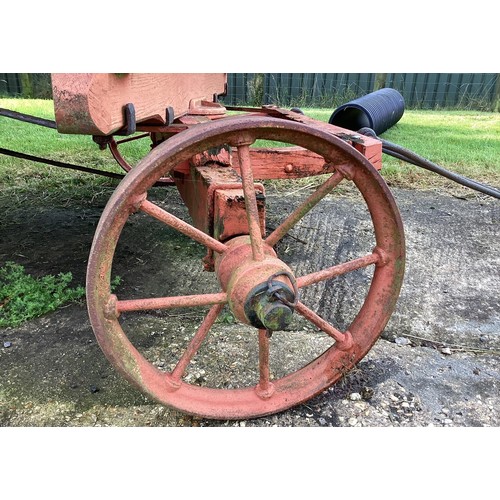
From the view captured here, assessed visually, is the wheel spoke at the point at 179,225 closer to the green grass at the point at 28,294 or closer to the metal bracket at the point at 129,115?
the metal bracket at the point at 129,115

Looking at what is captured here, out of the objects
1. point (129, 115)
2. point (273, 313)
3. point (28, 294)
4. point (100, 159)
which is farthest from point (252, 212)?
point (100, 159)

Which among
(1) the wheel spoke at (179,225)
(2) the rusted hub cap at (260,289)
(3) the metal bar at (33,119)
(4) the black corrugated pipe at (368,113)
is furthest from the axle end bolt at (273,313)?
(4) the black corrugated pipe at (368,113)

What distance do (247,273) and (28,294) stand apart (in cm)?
143

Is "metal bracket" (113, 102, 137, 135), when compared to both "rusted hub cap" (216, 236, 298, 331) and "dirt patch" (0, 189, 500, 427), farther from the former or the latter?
"dirt patch" (0, 189, 500, 427)

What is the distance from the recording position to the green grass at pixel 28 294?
93.7 inches

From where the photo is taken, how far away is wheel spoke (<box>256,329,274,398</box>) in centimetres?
169

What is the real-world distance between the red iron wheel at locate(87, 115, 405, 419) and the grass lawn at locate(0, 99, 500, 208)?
2539 millimetres

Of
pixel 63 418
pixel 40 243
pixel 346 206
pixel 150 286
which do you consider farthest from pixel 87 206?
pixel 63 418

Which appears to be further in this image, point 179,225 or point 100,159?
point 100,159

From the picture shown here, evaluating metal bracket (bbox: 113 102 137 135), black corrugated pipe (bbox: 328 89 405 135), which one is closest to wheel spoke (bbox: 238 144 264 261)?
metal bracket (bbox: 113 102 137 135)

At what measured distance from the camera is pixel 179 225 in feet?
5.18

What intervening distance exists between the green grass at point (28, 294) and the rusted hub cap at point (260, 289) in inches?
46.3

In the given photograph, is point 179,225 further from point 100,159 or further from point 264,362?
point 100,159

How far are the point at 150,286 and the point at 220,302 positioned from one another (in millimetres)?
1115
